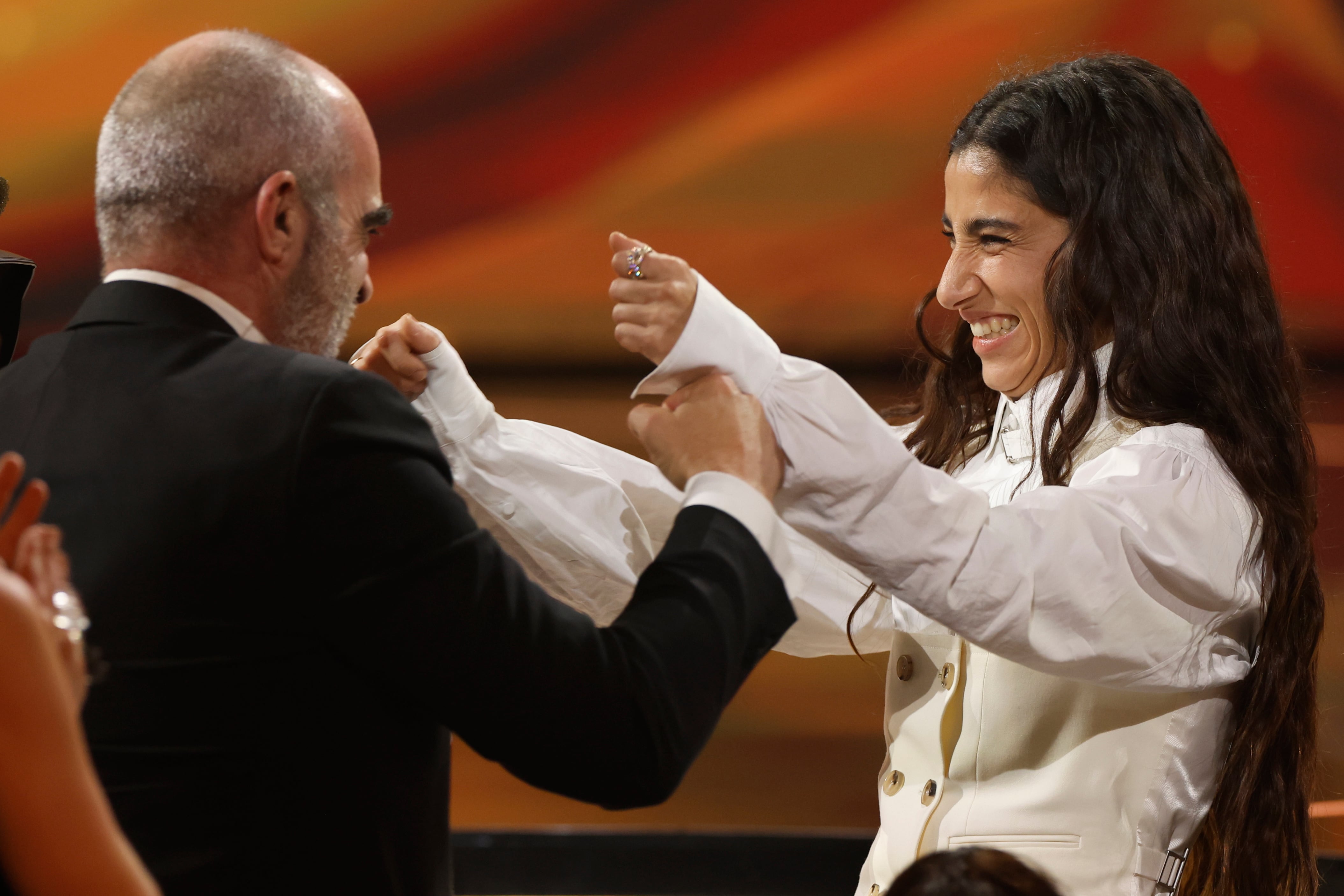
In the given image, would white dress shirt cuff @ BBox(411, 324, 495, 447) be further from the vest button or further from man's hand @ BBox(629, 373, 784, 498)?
the vest button

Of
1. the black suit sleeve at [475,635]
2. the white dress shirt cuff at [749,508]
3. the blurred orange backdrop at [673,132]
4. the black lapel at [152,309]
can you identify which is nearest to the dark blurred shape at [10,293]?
the black lapel at [152,309]

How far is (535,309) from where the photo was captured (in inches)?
115

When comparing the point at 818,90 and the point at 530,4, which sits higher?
the point at 530,4

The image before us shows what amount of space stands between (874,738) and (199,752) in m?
2.18

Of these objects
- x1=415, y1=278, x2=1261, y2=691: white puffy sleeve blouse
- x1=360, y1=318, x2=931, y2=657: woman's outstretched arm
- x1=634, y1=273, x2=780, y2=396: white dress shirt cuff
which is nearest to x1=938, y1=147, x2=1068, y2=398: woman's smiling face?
x1=415, y1=278, x2=1261, y2=691: white puffy sleeve blouse

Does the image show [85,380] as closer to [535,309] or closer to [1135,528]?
[1135,528]

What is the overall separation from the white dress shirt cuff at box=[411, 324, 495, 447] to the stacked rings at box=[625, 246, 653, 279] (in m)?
0.39

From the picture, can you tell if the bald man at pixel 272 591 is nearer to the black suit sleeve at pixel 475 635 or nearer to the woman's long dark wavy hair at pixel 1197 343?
the black suit sleeve at pixel 475 635

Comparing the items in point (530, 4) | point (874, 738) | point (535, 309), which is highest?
point (530, 4)

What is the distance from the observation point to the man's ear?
1.07 metres

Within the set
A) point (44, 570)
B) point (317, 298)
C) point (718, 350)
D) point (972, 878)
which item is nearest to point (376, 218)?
point (317, 298)

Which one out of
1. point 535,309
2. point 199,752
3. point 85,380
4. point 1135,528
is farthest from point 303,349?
point 535,309

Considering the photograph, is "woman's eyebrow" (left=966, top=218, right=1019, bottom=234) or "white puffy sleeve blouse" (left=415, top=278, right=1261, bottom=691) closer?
"white puffy sleeve blouse" (left=415, top=278, right=1261, bottom=691)

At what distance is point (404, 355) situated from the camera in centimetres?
156
